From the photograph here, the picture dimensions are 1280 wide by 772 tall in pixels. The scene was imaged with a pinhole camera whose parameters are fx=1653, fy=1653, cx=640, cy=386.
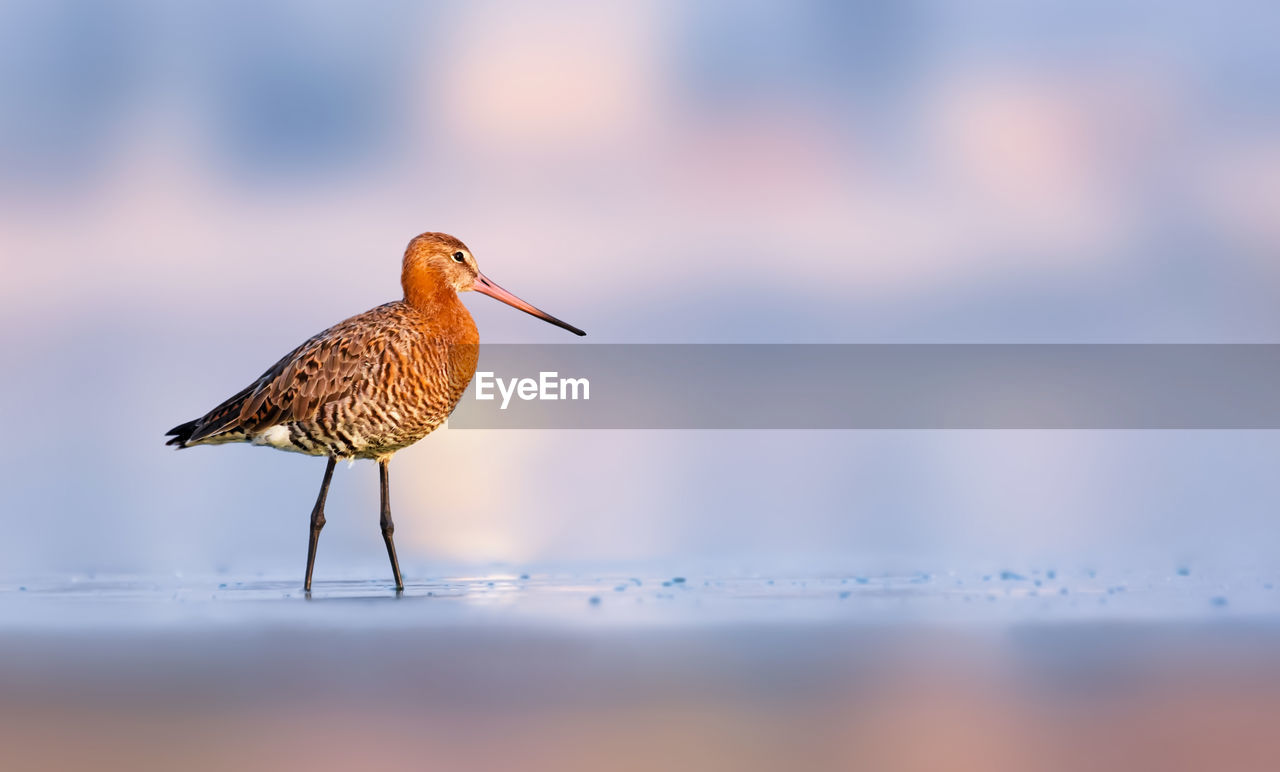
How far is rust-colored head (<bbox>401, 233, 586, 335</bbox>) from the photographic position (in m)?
10.1

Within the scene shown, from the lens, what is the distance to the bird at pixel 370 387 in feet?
30.8

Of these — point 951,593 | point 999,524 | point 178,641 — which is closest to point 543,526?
point 999,524

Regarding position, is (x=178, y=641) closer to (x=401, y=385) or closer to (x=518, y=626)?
(x=518, y=626)

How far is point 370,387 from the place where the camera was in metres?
9.36

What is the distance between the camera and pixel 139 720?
5.11 metres

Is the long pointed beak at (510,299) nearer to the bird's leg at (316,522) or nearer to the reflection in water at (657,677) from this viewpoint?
the bird's leg at (316,522)

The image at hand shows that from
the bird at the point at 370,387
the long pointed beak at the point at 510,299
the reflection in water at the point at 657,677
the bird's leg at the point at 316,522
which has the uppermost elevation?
the long pointed beak at the point at 510,299

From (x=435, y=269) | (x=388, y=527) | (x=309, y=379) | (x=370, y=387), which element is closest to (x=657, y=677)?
(x=370, y=387)

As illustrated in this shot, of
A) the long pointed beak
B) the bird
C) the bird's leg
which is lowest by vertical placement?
the bird's leg

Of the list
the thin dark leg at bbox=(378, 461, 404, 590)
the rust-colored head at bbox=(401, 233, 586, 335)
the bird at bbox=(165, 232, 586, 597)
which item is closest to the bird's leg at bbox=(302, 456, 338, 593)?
the bird at bbox=(165, 232, 586, 597)

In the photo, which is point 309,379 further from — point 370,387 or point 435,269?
point 435,269

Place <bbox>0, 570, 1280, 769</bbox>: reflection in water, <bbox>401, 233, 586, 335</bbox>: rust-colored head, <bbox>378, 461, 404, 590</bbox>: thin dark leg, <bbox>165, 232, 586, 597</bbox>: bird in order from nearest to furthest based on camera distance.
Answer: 1. <bbox>0, 570, 1280, 769</bbox>: reflection in water
2. <bbox>378, 461, 404, 590</bbox>: thin dark leg
3. <bbox>165, 232, 586, 597</bbox>: bird
4. <bbox>401, 233, 586, 335</bbox>: rust-colored head

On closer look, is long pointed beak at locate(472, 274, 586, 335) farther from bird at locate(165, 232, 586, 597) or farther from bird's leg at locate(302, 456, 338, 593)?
bird's leg at locate(302, 456, 338, 593)

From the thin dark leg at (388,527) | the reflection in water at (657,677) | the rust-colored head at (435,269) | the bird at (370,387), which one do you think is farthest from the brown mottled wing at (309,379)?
the reflection in water at (657,677)
